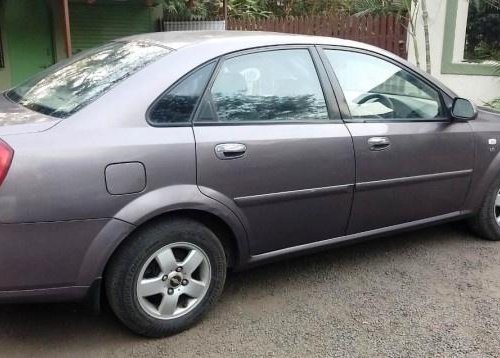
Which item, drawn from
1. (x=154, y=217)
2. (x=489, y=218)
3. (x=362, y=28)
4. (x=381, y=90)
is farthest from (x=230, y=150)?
(x=362, y=28)

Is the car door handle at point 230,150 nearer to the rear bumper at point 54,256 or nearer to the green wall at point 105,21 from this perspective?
the rear bumper at point 54,256

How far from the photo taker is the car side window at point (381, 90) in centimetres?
359

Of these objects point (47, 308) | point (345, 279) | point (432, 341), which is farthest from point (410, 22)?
point (47, 308)

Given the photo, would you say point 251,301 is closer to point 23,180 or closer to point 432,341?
point 432,341

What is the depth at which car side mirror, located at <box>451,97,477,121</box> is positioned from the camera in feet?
12.8

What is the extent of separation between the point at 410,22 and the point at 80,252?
6.98 m

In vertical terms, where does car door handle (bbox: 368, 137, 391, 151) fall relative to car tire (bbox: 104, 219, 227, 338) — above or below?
above

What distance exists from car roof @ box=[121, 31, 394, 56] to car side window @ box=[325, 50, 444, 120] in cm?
15

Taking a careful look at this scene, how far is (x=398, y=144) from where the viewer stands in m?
3.63

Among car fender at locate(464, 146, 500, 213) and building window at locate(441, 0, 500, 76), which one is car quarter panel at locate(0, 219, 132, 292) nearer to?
car fender at locate(464, 146, 500, 213)

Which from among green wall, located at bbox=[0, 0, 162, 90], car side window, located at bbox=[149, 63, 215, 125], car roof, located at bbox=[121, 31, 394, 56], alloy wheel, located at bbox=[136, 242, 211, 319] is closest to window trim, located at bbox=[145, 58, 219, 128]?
car side window, located at bbox=[149, 63, 215, 125]

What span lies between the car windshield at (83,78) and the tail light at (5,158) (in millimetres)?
343

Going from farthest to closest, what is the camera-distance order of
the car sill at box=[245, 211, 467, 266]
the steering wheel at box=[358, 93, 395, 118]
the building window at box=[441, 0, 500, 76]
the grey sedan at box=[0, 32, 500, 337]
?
1. the building window at box=[441, 0, 500, 76]
2. the steering wheel at box=[358, 93, 395, 118]
3. the car sill at box=[245, 211, 467, 266]
4. the grey sedan at box=[0, 32, 500, 337]

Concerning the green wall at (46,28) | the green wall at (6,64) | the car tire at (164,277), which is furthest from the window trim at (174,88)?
the green wall at (6,64)
